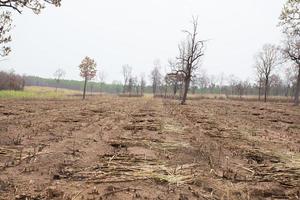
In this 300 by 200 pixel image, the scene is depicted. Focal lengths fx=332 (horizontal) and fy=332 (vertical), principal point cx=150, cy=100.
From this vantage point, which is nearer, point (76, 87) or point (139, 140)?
point (139, 140)

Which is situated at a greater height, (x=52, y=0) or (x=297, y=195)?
(x=52, y=0)

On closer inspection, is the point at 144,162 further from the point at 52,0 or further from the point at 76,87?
the point at 76,87

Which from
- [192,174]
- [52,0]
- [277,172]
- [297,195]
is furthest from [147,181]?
[52,0]

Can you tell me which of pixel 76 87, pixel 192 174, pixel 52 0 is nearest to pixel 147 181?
pixel 192 174

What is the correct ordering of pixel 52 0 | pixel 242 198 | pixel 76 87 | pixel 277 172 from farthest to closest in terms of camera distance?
pixel 76 87, pixel 52 0, pixel 277 172, pixel 242 198

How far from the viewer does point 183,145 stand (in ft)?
31.5

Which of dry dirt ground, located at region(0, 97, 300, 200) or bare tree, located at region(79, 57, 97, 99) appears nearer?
dry dirt ground, located at region(0, 97, 300, 200)

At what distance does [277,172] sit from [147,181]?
9.98ft

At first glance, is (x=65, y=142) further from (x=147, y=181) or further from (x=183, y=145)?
(x=147, y=181)

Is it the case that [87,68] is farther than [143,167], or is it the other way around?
[87,68]

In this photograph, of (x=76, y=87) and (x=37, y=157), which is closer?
(x=37, y=157)

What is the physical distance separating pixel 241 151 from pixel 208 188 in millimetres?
4013

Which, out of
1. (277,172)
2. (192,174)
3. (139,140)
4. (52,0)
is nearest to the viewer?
(192,174)

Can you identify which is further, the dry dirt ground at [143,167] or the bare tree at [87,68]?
the bare tree at [87,68]
